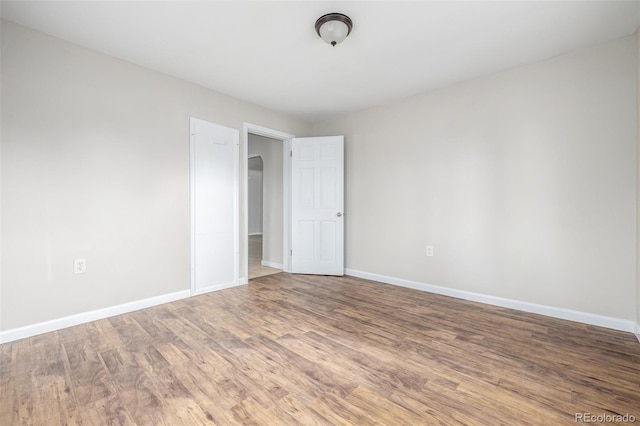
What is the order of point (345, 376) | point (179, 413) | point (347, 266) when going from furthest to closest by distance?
1. point (347, 266)
2. point (345, 376)
3. point (179, 413)

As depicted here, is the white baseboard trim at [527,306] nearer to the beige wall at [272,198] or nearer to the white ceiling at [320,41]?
the beige wall at [272,198]

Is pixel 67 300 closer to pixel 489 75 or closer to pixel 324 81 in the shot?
pixel 324 81

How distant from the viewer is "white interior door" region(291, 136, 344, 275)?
14.1ft

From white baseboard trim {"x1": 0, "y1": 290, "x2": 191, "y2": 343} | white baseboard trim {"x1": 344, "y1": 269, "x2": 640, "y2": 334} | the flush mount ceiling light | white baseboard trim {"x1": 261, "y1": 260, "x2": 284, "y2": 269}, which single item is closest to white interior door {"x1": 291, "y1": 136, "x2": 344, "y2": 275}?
white baseboard trim {"x1": 261, "y1": 260, "x2": 284, "y2": 269}

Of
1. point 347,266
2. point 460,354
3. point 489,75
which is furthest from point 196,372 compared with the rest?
point 489,75

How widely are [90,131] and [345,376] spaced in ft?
9.78

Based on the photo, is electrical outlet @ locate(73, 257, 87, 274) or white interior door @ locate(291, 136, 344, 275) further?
white interior door @ locate(291, 136, 344, 275)

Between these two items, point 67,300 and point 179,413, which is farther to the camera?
point 67,300

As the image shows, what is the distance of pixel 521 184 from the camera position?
112 inches

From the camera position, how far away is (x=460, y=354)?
200cm

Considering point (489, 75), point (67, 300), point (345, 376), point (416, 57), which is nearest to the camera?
point (345, 376)

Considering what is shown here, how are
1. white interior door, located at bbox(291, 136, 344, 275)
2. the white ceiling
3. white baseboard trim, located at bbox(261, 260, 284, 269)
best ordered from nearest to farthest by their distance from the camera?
the white ceiling < white interior door, located at bbox(291, 136, 344, 275) < white baseboard trim, located at bbox(261, 260, 284, 269)

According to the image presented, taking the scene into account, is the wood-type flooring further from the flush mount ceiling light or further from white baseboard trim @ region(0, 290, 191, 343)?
the flush mount ceiling light

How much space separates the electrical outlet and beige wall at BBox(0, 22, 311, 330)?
0.12 feet
